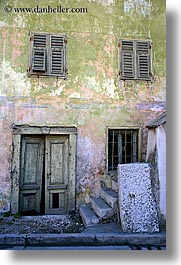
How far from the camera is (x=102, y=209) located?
13.8 feet

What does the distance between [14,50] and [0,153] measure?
185 cm

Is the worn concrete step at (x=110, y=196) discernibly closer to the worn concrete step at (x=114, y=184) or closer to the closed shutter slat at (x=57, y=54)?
the worn concrete step at (x=114, y=184)

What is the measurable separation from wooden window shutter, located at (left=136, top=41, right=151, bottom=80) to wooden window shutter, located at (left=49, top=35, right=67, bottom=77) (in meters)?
1.40

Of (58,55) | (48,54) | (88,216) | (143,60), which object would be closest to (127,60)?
(143,60)

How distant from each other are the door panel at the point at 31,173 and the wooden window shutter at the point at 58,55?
1307 mm

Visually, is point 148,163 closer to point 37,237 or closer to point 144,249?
point 144,249

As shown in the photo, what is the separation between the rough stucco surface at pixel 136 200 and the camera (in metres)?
3.79

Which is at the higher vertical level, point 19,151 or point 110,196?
point 19,151

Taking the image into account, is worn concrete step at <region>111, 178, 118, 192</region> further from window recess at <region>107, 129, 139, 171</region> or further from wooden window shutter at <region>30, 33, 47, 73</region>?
wooden window shutter at <region>30, 33, 47, 73</region>

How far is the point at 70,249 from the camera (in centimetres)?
339

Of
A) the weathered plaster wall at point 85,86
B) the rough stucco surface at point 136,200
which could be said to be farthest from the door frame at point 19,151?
the rough stucco surface at point 136,200

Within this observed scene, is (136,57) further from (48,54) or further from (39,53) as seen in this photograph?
(39,53)

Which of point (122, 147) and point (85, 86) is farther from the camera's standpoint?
point (122, 147)

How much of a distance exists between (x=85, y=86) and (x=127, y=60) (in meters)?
0.96
